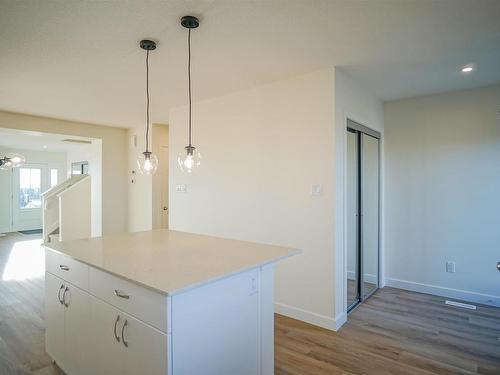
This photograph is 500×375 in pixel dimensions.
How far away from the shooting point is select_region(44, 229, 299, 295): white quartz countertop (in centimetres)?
146

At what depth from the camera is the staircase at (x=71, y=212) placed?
5738 millimetres

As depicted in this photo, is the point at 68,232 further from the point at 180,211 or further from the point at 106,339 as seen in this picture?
the point at 106,339

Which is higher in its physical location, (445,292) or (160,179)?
(160,179)

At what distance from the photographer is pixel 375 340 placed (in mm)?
2662

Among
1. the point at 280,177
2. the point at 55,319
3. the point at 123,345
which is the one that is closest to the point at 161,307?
the point at 123,345

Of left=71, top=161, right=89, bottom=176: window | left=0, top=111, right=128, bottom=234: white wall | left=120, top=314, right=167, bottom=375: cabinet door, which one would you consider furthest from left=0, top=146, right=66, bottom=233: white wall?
left=120, top=314, right=167, bottom=375: cabinet door

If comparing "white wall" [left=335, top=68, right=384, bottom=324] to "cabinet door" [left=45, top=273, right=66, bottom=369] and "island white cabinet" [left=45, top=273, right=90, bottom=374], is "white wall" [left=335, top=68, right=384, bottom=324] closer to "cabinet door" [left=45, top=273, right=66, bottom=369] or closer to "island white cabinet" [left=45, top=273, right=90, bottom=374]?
"island white cabinet" [left=45, top=273, right=90, bottom=374]

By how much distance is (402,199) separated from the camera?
4.01 metres

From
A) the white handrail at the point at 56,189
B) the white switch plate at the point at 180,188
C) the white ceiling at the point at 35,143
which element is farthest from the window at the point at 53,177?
the white switch plate at the point at 180,188

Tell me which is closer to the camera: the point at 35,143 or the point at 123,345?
the point at 123,345

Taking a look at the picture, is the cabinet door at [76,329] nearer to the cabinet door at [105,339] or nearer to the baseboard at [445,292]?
the cabinet door at [105,339]

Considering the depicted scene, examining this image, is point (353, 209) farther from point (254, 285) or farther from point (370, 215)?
point (254, 285)

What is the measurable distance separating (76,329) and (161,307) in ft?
3.45

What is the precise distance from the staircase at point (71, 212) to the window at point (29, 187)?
11.5ft
